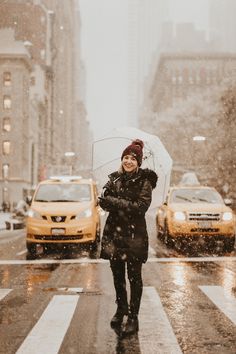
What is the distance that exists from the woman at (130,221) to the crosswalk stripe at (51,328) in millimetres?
656

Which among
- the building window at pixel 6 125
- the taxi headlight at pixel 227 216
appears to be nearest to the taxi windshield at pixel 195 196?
the taxi headlight at pixel 227 216

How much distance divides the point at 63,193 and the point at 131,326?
9578mm

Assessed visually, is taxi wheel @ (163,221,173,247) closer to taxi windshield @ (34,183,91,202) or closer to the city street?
taxi windshield @ (34,183,91,202)

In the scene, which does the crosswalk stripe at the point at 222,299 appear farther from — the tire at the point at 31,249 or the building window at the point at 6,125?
the building window at the point at 6,125

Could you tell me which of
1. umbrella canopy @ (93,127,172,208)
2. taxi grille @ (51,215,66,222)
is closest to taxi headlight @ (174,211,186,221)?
taxi grille @ (51,215,66,222)

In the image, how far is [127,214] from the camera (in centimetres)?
602

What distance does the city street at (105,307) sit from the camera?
5.55m

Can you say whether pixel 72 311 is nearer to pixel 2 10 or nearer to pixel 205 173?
pixel 205 173

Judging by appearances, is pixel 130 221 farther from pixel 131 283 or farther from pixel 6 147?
pixel 6 147

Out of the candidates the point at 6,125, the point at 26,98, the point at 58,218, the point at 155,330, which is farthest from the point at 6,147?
the point at 155,330

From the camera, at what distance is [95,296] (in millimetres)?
8320

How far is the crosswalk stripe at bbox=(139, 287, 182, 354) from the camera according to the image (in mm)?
5363

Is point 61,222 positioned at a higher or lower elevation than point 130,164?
lower

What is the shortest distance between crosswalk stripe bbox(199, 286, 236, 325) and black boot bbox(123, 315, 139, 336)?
1189mm
